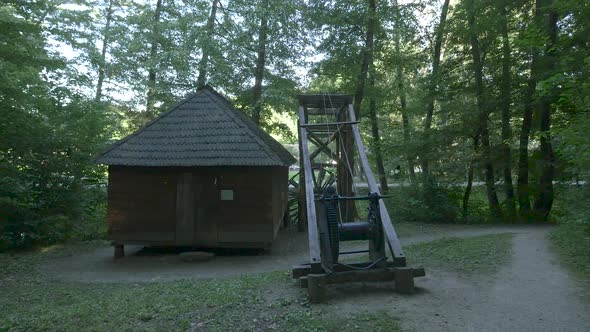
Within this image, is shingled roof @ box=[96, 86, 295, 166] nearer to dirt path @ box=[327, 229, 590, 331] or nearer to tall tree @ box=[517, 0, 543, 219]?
dirt path @ box=[327, 229, 590, 331]

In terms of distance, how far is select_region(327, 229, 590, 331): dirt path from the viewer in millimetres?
4973

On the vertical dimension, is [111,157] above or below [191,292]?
above

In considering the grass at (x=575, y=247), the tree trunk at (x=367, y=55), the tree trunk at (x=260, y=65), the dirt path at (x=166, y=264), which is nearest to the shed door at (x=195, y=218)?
the dirt path at (x=166, y=264)

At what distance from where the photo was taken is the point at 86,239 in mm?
14797

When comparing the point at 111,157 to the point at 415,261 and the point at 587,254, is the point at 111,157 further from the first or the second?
the point at 587,254

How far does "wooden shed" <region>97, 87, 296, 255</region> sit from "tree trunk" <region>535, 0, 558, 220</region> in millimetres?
9008

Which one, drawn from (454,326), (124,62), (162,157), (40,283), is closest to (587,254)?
(454,326)

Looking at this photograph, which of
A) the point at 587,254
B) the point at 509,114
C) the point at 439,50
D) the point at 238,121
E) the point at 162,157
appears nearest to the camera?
the point at 587,254

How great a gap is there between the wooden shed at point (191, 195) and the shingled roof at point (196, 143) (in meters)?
0.03

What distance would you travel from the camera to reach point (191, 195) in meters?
11.9

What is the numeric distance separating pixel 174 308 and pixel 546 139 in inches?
498

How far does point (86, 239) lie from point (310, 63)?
454 inches

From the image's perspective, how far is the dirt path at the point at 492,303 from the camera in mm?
4973

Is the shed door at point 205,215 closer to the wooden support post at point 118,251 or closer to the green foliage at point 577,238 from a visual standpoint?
the wooden support post at point 118,251
